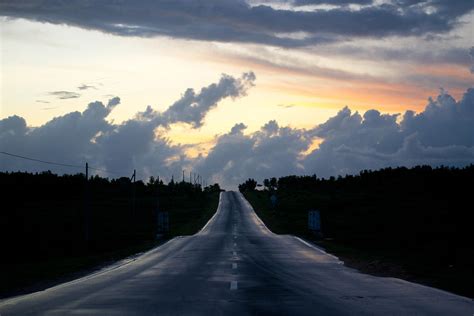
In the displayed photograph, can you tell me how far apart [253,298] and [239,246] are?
24926 millimetres

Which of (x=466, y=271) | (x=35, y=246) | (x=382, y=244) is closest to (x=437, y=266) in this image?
(x=466, y=271)

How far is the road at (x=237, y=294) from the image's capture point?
14.1 metres

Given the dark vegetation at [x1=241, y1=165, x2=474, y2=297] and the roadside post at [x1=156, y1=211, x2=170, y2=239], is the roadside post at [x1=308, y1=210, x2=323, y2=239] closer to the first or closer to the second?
the dark vegetation at [x1=241, y1=165, x2=474, y2=297]

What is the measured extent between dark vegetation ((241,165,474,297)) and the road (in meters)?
2.09

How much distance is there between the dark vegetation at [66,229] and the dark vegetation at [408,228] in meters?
11.9

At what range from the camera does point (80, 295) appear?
17188 mm

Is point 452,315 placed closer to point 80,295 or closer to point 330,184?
point 80,295

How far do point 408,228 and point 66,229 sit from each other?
3539cm

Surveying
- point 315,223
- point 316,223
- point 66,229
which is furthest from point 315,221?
point 66,229

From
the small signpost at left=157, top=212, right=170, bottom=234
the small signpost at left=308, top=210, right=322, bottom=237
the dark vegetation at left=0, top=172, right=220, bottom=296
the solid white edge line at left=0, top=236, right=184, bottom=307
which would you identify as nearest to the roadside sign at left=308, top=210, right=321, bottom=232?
the small signpost at left=308, top=210, right=322, bottom=237

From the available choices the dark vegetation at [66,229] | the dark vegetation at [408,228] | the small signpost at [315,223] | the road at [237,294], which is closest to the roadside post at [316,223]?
the small signpost at [315,223]

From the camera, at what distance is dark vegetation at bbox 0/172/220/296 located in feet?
91.2

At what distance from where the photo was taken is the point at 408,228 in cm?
6638

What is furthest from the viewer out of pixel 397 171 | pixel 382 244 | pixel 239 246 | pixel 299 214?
pixel 397 171
